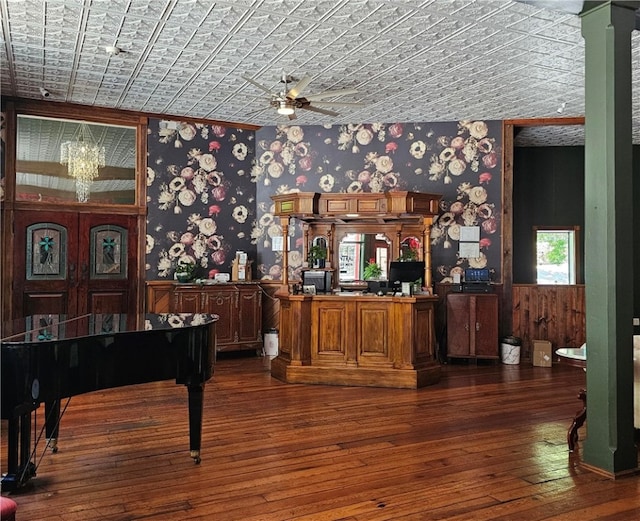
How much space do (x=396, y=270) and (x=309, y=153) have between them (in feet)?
8.56

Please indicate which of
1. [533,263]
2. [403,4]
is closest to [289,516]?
[403,4]

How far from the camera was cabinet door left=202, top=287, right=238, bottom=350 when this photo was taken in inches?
307

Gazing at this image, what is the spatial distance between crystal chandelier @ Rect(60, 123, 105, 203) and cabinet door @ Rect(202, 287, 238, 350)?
216 centimetres

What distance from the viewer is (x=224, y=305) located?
791 cm

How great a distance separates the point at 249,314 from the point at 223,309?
0.40 meters

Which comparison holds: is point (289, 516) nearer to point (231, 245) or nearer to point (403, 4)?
point (403, 4)

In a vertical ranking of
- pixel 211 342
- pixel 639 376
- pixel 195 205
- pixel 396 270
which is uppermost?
pixel 195 205

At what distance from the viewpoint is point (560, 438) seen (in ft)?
14.4

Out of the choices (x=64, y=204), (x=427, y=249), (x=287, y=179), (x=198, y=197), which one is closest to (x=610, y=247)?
(x=427, y=249)

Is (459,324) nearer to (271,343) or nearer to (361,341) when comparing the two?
(361,341)

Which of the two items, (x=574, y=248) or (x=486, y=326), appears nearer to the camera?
(x=486, y=326)

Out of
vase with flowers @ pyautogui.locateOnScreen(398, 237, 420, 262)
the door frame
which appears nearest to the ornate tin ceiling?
the door frame

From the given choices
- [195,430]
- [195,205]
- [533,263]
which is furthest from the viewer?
[533,263]

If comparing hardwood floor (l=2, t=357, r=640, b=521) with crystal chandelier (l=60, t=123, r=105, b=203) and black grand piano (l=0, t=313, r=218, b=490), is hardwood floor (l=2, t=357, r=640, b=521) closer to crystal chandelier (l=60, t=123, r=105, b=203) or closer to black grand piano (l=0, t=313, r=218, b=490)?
black grand piano (l=0, t=313, r=218, b=490)
